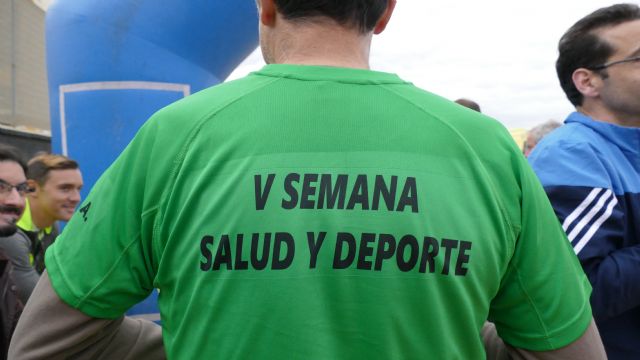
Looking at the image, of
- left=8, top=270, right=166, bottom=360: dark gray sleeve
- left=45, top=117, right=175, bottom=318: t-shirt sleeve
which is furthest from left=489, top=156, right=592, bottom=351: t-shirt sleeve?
left=8, top=270, right=166, bottom=360: dark gray sleeve

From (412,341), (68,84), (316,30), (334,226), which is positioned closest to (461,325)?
(412,341)

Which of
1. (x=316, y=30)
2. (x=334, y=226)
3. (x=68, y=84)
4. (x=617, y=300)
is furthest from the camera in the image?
(x=68, y=84)

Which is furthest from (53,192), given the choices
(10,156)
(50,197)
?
(10,156)

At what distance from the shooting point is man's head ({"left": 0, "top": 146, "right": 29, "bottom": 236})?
9.60ft

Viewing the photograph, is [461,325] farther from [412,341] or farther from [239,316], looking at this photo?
[239,316]

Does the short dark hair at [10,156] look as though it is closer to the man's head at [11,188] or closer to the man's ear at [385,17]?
the man's head at [11,188]

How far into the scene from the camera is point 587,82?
75.8 inches

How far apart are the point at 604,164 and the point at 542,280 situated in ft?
2.80

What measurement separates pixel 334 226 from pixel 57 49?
9.44 ft

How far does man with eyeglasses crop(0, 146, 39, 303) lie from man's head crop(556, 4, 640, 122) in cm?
261

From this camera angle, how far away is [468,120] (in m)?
0.94

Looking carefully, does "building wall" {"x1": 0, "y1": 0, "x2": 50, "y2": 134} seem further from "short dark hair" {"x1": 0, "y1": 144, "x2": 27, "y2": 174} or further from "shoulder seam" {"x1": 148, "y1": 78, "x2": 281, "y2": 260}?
"shoulder seam" {"x1": 148, "y1": 78, "x2": 281, "y2": 260}

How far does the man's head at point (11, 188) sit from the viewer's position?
2926mm

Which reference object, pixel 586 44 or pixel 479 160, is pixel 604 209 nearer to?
pixel 586 44
